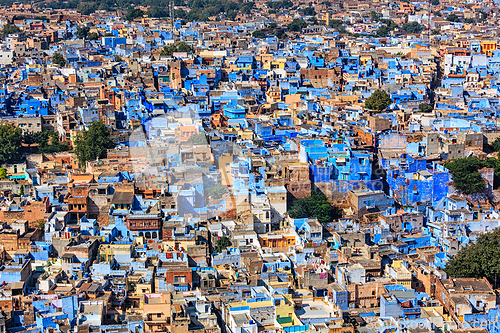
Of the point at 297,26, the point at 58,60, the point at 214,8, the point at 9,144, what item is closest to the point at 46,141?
the point at 9,144

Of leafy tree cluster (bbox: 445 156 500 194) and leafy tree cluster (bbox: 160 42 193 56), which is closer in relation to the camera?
leafy tree cluster (bbox: 445 156 500 194)

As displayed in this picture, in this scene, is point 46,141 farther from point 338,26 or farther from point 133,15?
Result: point 338,26

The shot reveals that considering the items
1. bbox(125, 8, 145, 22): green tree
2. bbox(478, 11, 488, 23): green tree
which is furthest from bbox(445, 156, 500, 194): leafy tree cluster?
bbox(478, 11, 488, 23): green tree

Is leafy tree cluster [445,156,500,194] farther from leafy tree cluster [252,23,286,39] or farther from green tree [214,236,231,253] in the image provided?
leafy tree cluster [252,23,286,39]

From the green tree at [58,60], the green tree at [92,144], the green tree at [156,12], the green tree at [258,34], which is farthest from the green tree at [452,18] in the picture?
the green tree at [92,144]

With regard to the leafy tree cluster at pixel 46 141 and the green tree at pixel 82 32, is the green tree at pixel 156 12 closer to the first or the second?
the green tree at pixel 82 32

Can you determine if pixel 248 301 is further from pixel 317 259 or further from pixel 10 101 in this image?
pixel 10 101
